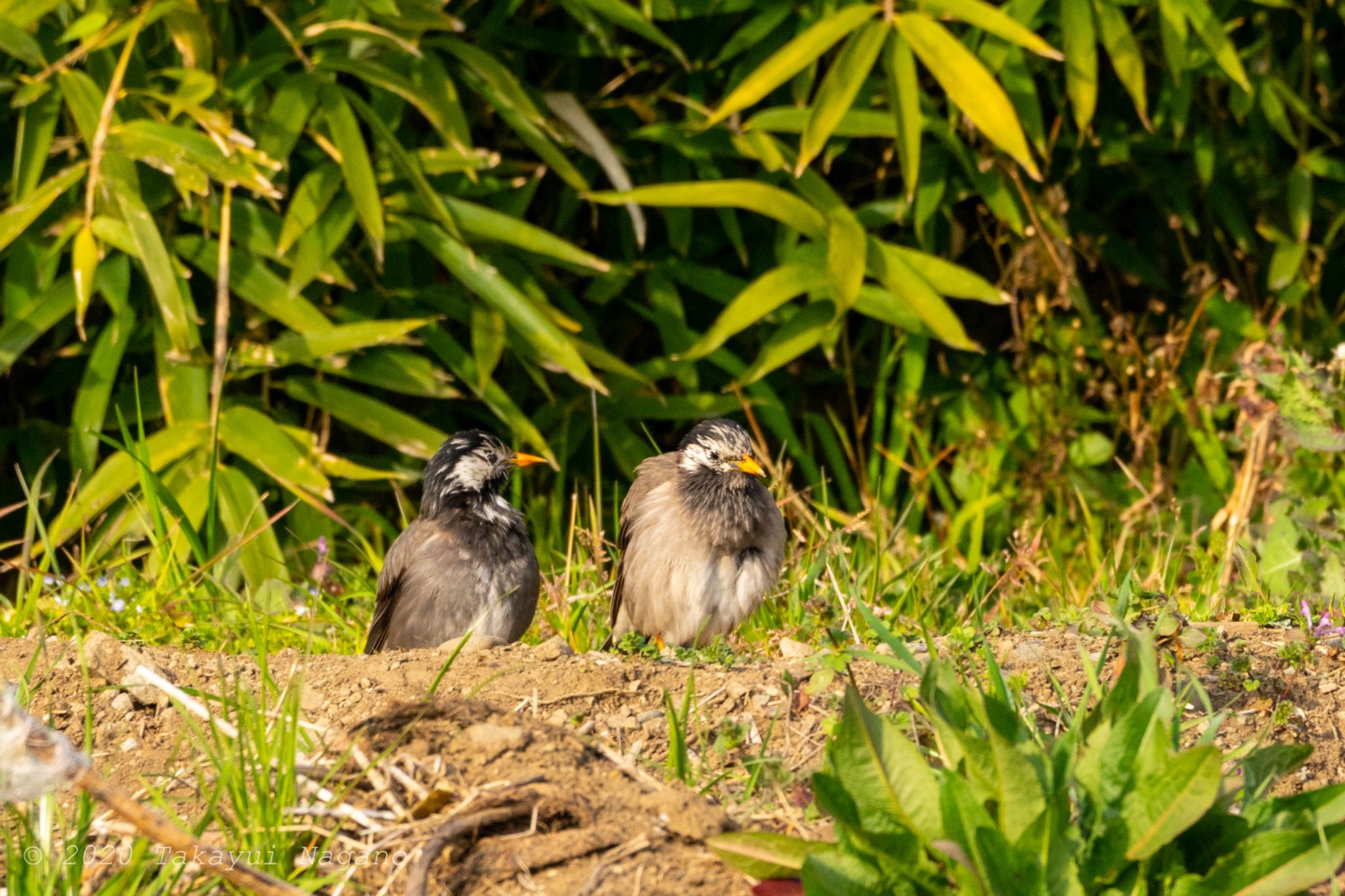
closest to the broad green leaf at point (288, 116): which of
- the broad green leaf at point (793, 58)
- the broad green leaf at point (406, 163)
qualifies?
the broad green leaf at point (406, 163)

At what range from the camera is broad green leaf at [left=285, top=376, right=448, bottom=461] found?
→ 215 inches

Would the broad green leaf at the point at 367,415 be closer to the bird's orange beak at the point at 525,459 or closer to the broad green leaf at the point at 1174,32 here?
the bird's orange beak at the point at 525,459

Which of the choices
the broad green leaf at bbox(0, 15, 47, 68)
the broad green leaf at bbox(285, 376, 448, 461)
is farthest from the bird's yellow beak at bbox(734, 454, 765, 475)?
the broad green leaf at bbox(0, 15, 47, 68)

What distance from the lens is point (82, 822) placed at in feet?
8.80

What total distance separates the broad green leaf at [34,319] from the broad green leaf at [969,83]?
2.95 m

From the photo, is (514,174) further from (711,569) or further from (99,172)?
(711,569)

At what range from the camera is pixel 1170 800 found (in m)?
2.50

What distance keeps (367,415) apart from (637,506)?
106cm

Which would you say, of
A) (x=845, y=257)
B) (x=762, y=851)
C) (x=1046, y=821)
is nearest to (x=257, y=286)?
(x=845, y=257)

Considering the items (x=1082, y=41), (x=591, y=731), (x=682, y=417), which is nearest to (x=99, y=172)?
(x=682, y=417)

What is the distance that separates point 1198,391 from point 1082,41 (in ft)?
5.26

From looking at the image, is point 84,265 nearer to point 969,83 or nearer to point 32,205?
point 32,205

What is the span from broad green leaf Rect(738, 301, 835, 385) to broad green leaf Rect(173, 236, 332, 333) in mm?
1570

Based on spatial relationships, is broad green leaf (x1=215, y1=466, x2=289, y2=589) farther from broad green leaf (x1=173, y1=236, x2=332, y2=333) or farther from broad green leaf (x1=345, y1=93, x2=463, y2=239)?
broad green leaf (x1=345, y1=93, x2=463, y2=239)
